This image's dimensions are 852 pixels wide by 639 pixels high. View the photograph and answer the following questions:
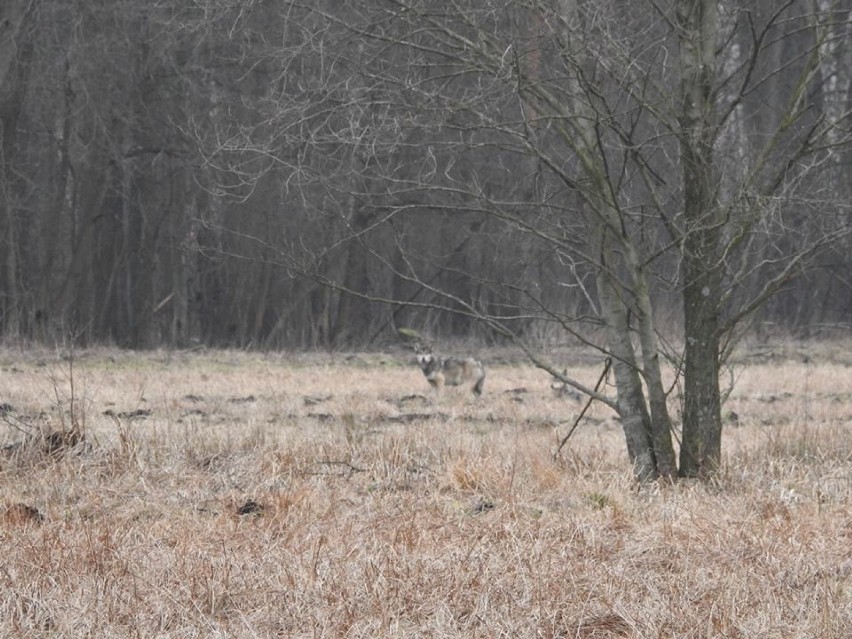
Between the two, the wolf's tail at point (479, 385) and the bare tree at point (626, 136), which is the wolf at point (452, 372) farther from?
the bare tree at point (626, 136)

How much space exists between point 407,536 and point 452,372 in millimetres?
10113

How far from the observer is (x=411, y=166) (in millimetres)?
18641

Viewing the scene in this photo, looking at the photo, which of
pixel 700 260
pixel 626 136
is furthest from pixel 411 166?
pixel 700 260

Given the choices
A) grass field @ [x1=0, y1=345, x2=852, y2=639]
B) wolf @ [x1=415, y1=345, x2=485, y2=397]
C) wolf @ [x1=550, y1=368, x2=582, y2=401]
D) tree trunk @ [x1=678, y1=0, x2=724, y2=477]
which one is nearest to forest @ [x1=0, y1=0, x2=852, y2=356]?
tree trunk @ [x1=678, y1=0, x2=724, y2=477]

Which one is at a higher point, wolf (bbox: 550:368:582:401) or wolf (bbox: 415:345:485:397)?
wolf (bbox: 415:345:485:397)

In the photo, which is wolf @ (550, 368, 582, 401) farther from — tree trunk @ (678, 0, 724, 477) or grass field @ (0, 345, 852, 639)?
tree trunk @ (678, 0, 724, 477)

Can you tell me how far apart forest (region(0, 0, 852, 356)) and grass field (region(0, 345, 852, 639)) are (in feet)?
3.26

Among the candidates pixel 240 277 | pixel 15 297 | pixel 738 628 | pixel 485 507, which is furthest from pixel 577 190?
pixel 240 277

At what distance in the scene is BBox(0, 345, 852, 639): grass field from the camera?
3.96 meters

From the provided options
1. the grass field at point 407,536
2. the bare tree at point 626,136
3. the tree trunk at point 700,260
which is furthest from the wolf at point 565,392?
the tree trunk at point 700,260

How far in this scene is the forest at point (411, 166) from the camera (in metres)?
6.70

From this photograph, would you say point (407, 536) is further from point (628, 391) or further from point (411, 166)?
point (411, 166)

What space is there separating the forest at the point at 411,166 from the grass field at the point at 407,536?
994mm

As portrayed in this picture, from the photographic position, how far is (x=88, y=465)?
263 inches
